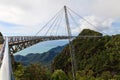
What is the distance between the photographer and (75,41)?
165 meters

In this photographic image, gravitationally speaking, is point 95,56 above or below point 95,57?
above

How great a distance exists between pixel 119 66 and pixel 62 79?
53875 millimetres

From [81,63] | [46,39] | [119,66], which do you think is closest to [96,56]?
[81,63]

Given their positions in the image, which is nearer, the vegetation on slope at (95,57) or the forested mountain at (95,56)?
the vegetation on slope at (95,57)

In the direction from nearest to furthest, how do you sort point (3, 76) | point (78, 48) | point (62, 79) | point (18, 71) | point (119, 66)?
1. point (3, 76)
2. point (18, 71)
3. point (62, 79)
4. point (119, 66)
5. point (78, 48)

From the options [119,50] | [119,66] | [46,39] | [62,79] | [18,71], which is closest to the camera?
[18,71]

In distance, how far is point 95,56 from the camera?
432 ft

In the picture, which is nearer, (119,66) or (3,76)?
(3,76)

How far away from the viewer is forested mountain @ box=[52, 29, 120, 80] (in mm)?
118300

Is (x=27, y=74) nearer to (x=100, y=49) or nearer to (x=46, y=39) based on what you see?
(x=46, y=39)

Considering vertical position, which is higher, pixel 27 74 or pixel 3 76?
pixel 3 76

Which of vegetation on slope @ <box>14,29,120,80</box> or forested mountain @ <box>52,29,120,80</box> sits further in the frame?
forested mountain @ <box>52,29,120,80</box>

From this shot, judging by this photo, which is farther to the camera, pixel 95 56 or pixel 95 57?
pixel 95 56

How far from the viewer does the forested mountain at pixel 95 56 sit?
118 m
